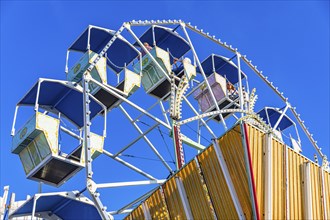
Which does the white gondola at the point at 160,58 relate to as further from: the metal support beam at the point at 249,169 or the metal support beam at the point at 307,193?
the metal support beam at the point at 249,169

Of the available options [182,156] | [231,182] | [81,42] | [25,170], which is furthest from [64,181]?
[231,182]

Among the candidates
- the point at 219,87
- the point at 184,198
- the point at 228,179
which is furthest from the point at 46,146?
the point at 219,87

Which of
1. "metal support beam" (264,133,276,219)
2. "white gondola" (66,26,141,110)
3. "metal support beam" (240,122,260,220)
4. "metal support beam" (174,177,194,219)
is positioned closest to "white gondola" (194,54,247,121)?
"white gondola" (66,26,141,110)

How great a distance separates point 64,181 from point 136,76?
4616mm

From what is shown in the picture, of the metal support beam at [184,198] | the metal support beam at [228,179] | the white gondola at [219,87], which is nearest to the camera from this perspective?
the metal support beam at [228,179]

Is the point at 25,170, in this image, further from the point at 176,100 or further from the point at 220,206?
the point at 220,206

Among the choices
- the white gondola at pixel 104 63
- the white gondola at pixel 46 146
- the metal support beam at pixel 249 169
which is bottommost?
the metal support beam at pixel 249 169

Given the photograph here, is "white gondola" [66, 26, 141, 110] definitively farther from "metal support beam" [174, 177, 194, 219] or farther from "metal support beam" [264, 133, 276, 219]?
"metal support beam" [264, 133, 276, 219]

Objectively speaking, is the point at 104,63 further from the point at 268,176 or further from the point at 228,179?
the point at 268,176

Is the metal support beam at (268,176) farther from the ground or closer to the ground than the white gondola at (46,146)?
closer to the ground

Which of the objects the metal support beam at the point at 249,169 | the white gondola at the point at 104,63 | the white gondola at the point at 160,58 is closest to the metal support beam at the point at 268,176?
the metal support beam at the point at 249,169

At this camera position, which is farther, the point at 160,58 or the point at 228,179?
the point at 160,58

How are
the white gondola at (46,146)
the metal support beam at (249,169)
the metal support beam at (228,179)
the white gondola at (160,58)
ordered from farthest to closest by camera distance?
the white gondola at (160,58) < the white gondola at (46,146) < the metal support beam at (228,179) < the metal support beam at (249,169)

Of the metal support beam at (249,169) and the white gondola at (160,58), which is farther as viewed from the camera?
the white gondola at (160,58)
